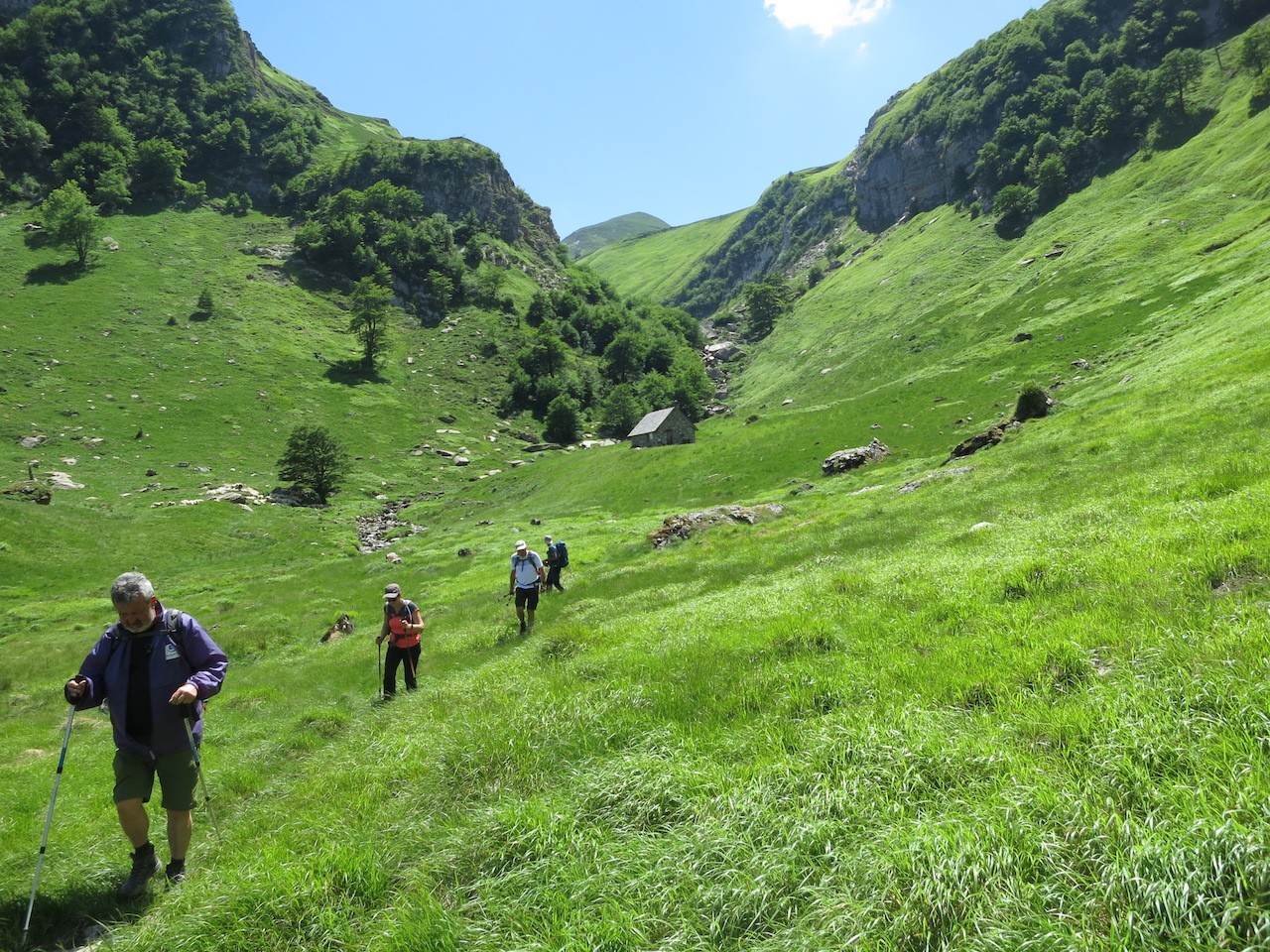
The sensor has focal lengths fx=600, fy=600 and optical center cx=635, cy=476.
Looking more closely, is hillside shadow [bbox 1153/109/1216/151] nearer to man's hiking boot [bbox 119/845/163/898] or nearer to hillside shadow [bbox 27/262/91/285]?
man's hiking boot [bbox 119/845/163/898]

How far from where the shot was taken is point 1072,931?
384cm

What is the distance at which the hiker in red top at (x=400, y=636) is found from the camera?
16.3 meters

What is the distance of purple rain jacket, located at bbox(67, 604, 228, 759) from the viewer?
7953 millimetres

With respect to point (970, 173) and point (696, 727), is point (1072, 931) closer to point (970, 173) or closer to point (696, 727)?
point (696, 727)

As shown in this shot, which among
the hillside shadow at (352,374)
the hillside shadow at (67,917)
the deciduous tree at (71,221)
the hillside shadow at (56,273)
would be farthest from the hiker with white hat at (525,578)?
the deciduous tree at (71,221)

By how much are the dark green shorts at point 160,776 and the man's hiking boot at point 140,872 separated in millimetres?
674

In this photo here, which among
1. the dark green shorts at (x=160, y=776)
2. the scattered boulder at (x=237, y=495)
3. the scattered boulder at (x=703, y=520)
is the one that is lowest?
the scattered boulder at (x=703, y=520)

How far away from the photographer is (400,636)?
1634 cm

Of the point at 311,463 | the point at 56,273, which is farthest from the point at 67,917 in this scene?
the point at 56,273

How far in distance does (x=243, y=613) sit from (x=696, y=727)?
36.8 m

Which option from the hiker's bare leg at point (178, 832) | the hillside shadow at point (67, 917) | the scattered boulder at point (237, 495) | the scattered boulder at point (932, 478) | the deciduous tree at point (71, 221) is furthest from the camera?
the deciduous tree at point (71, 221)

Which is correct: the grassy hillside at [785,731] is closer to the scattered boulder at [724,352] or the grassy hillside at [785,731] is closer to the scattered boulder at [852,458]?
the scattered boulder at [852,458]

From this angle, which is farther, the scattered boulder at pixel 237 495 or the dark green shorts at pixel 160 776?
the scattered boulder at pixel 237 495

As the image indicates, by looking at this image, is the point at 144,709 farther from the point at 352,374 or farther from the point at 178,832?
the point at 352,374
